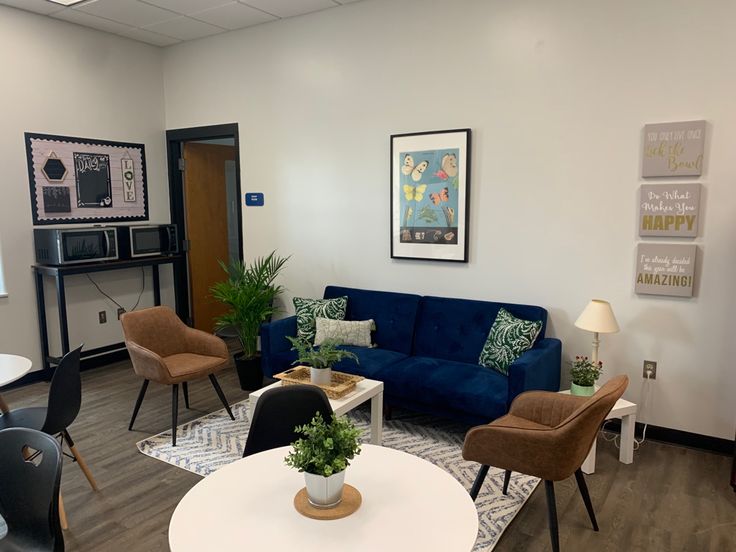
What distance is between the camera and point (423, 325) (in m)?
3.89

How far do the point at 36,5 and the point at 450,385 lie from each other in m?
4.21

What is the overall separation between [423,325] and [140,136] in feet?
11.1

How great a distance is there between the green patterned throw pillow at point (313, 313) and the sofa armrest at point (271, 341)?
12cm

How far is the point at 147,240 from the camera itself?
490 cm

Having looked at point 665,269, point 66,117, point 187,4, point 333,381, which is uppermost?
point 187,4

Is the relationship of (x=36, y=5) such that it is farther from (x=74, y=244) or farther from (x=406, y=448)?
(x=406, y=448)

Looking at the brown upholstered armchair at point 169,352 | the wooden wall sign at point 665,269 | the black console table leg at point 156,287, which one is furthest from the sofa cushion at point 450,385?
the black console table leg at point 156,287

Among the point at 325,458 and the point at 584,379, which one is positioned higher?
the point at 325,458

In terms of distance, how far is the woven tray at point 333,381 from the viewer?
295 cm

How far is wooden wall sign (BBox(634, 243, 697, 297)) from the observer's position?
10.3 feet

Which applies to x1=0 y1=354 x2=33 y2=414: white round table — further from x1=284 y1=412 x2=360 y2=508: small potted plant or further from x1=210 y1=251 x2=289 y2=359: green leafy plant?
x1=284 y1=412 x2=360 y2=508: small potted plant

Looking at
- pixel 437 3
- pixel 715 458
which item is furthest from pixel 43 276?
pixel 715 458

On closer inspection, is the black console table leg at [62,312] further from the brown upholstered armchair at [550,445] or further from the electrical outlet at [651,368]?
the electrical outlet at [651,368]

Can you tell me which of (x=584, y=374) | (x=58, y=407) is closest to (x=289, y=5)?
(x=58, y=407)
